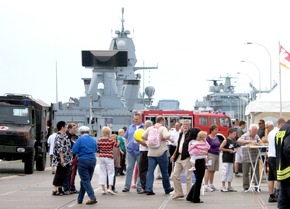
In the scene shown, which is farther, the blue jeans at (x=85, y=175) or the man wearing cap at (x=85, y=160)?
the man wearing cap at (x=85, y=160)

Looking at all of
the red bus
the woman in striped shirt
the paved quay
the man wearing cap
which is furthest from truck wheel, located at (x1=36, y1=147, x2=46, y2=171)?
the red bus

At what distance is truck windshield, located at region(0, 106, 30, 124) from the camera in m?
31.0

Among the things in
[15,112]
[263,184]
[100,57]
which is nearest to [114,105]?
[100,57]

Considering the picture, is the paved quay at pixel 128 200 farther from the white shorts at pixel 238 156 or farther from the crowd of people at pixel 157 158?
the white shorts at pixel 238 156

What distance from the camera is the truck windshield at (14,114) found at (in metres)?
31.0

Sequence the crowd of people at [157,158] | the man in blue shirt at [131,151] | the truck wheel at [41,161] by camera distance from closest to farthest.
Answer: the crowd of people at [157,158] < the man in blue shirt at [131,151] < the truck wheel at [41,161]

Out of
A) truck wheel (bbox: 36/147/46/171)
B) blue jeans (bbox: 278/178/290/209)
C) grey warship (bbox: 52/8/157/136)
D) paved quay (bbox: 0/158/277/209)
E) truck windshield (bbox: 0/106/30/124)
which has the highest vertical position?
grey warship (bbox: 52/8/157/136)

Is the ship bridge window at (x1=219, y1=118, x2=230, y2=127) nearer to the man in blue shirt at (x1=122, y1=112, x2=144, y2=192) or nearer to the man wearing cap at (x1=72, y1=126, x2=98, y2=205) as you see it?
the man in blue shirt at (x1=122, y1=112, x2=144, y2=192)

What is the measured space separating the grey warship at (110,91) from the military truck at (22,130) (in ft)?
148

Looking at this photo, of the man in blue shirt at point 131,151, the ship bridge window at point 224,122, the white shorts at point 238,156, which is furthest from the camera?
the ship bridge window at point 224,122

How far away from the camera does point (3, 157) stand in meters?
30.4

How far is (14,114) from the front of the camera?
102 ft

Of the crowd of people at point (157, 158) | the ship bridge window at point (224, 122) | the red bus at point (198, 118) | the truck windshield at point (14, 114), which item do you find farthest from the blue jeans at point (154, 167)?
the ship bridge window at point (224, 122)

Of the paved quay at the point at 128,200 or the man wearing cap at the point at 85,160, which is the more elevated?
the man wearing cap at the point at 85,160
